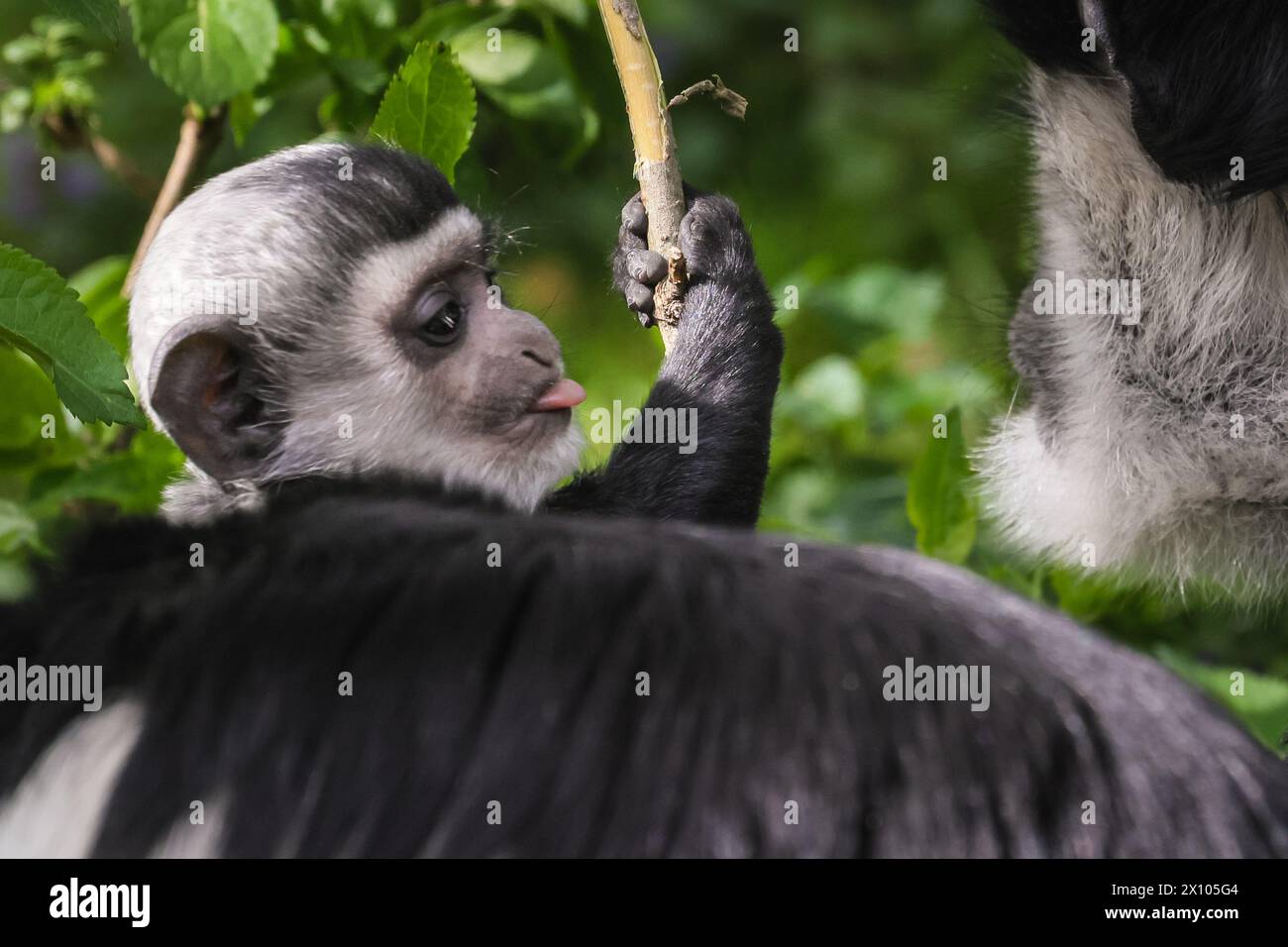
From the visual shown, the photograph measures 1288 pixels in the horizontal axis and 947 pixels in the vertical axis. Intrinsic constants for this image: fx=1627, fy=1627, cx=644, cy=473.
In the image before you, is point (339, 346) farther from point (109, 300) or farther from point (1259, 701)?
point (1259, 701)

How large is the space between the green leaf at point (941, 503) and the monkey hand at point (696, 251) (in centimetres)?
59

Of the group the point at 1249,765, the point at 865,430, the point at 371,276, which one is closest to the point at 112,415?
the point at 371,276

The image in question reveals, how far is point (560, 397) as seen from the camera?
2.45m

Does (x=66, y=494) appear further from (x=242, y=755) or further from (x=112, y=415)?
(x=242, y=755)

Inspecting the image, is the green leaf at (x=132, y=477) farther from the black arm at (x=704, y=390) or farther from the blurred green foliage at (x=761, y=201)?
the black arm at (x=704, y=390)

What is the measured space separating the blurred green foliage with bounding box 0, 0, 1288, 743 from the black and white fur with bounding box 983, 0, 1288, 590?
0.62ft

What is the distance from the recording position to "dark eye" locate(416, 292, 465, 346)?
2455mm

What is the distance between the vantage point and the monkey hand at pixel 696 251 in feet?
8.04

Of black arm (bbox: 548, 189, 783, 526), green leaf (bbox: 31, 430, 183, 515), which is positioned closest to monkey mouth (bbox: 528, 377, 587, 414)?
black arm (bbox: 548, 189, 783, 526)

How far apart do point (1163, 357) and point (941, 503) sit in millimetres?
466

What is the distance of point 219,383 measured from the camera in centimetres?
237

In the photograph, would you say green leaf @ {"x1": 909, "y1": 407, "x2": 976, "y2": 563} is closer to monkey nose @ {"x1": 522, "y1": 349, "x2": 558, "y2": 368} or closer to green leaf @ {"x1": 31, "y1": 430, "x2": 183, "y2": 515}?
monkey nose @ {"x1": 522, "y1": 349, "x2": 558, "y2": 368}

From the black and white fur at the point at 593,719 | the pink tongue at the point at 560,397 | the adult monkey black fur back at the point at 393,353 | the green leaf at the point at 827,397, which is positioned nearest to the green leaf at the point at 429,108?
the adult monkey black fur back at the point at 393,353

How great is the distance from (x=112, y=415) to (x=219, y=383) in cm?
34
